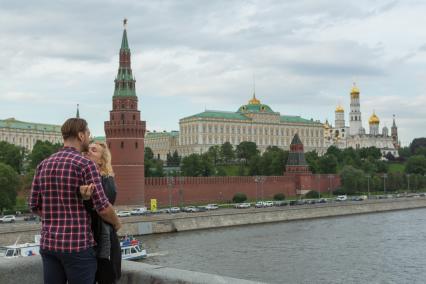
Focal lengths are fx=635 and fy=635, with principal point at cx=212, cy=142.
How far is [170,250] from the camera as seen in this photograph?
25641 millimetres

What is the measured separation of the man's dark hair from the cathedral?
112357mm

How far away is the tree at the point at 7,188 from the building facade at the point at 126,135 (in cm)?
671

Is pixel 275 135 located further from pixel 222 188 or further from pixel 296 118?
pixel 222 188

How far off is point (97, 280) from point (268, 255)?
20.4 meters

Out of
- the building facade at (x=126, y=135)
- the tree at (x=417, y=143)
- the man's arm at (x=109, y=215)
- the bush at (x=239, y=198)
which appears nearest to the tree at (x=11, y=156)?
the building facade at (x=126, y=135)

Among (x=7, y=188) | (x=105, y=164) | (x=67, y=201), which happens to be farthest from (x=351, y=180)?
(x=67, y=201)

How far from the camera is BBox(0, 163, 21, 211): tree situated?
36.8 meters

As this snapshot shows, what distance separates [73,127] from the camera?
361 centimetres

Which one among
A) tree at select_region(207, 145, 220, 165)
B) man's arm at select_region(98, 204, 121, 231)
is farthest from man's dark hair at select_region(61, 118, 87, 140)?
tree at select_region(207, 145, 220, 165)

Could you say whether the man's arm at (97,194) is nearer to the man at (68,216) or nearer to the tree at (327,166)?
the man at (68,216)

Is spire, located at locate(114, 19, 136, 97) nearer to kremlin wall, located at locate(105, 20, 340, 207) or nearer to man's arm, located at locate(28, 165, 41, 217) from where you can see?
kremlin wall, located at locate(105, 20, 340, 207)

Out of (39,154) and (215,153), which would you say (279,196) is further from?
(215,153)

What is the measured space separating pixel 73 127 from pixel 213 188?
46.6 meters

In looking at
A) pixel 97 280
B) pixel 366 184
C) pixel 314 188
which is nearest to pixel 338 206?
pixel 314 188
